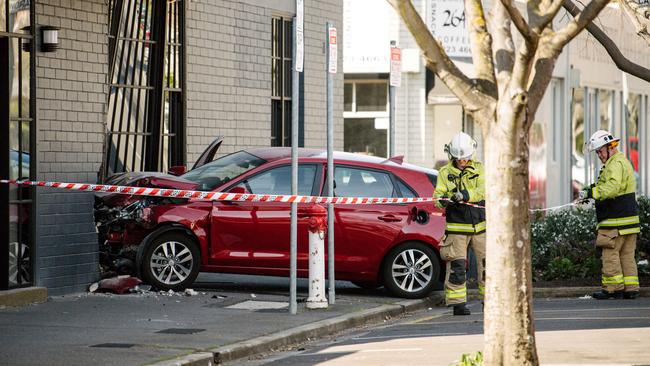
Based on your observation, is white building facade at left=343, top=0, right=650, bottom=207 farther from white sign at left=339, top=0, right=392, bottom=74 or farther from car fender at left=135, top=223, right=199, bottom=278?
car fender at left=135, top=223, right=199, bottom=278

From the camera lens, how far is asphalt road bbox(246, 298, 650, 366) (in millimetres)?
10000

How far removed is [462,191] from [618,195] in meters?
2.34

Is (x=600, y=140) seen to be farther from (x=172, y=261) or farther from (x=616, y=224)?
(x=172, y=261)

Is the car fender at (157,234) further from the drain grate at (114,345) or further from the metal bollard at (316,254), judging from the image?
the drain grate at (114,345)

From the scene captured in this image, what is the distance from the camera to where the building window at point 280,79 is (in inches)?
781

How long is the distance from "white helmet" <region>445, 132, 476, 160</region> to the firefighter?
1.85 metres

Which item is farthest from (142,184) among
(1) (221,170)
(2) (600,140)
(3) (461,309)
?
(2) (600,140)

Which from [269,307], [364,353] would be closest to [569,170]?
[269,307]

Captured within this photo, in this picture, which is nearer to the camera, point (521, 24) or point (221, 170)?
point (521, 24)

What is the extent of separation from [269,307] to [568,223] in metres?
5.09

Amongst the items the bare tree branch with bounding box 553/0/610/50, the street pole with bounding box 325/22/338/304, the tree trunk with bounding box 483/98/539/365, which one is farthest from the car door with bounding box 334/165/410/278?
the bare tree branch with bounding box 553/0/610/50

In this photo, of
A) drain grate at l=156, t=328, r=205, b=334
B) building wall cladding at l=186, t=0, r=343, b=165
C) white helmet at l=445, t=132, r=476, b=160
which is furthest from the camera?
building wall cladding at l=186, t=0, r=343, b=165

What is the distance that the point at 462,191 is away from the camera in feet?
44.6

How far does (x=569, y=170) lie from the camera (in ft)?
120
